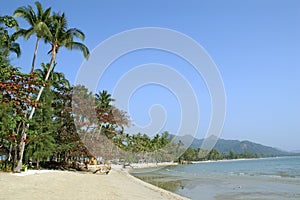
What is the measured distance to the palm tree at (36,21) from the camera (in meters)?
17.6

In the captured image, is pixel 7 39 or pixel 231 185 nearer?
pixel 7 39

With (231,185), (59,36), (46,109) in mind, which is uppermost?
(59,36)

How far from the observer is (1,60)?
12.2 meters

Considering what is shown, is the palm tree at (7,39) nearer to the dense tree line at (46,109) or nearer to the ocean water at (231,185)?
the dense tree line at (46,109)

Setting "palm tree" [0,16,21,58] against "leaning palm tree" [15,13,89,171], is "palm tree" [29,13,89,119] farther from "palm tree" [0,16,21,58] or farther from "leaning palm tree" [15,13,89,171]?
"palm tree" [0,16,21,58]

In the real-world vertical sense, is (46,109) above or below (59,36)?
below

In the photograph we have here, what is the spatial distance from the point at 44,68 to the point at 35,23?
5554 mm

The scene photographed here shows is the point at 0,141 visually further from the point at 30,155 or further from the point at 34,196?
the point at 34,196

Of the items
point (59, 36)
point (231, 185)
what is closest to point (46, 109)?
point (59, 36)

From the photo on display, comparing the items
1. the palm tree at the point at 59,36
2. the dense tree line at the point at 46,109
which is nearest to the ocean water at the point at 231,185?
the dense tree line at the point at 46,109

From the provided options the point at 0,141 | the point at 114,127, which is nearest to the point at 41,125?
the point at 0,141

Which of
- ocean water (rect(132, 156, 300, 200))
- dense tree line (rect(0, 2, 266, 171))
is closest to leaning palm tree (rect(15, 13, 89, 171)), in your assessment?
dense tree line (rect(0, 2, 266, 171))

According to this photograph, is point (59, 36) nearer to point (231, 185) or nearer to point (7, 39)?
point (7, 39)

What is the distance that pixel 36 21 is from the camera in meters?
18.1
